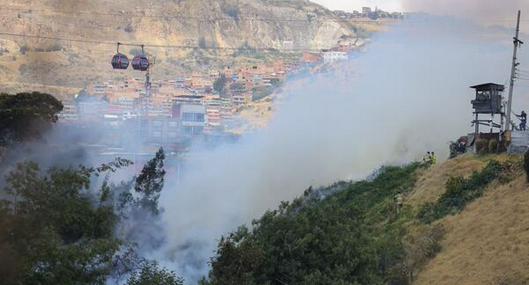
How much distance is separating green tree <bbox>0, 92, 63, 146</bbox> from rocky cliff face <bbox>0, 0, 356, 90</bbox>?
5004 cm

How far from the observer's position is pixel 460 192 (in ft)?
84.6

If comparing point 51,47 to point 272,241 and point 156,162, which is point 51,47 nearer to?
point 156,162

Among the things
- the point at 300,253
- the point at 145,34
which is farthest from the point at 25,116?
the point at 145,34

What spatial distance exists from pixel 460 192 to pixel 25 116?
23.2 m

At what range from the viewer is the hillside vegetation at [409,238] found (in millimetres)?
16078

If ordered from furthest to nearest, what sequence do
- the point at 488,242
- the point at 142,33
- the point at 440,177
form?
the point at 142,33, the point at 440,177, the point at 488,242

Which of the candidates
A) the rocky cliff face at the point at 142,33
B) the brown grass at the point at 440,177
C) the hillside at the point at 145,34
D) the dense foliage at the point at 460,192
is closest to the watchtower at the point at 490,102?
the brown grass at the point at 440,177

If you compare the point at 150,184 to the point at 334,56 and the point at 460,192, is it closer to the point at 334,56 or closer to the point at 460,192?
the point at 460,192

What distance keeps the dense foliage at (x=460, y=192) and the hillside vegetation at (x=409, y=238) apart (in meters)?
0.04

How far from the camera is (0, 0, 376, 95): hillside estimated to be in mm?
115250

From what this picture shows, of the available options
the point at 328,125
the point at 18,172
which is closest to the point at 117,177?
the point at 328,125

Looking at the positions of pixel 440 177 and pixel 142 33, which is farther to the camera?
pixel 142 33

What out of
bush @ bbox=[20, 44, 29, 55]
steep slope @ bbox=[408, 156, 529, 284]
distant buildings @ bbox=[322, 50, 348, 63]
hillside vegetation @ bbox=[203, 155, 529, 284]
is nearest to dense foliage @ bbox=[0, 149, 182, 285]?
hillside vegetation @ bbox=[203, 155, 529, 284]

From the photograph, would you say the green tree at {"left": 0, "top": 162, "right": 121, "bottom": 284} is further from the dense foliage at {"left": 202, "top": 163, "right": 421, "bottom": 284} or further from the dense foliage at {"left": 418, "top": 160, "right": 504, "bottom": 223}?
the dense foliage at {"left": 418, "top": 160, "right": 504, "bottom": 223}
